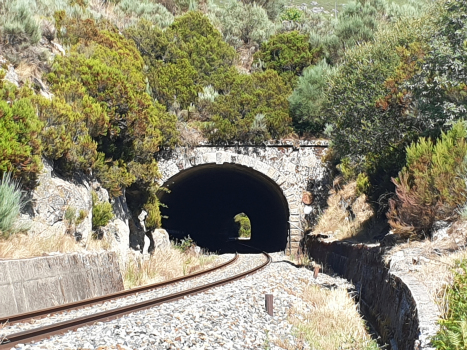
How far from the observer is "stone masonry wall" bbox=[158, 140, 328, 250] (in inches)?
915

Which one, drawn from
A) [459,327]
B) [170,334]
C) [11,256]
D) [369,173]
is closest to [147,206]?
[369,173]

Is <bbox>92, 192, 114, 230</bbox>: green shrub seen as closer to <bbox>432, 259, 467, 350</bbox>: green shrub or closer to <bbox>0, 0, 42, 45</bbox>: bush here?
Answer: <bbox>0, 0, 42, 45</bbox>: bush

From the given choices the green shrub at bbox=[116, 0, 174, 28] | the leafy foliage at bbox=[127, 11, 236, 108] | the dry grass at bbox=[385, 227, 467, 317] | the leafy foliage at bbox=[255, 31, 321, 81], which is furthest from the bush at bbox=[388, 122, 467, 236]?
the green shrub at bbox=[116, 0, 174, 28]

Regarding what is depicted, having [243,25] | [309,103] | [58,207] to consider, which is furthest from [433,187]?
[243,25]

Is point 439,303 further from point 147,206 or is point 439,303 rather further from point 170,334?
point 147,206

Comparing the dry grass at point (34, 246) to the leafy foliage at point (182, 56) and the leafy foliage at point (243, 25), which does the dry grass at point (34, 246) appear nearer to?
the leafy foliage at point (182, 56)

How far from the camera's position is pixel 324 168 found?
23.7 meters

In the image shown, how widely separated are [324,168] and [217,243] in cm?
1365

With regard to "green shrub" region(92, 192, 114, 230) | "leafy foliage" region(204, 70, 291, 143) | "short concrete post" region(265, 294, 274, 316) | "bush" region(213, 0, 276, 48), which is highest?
"bush" region(213, 0, 276, 48)

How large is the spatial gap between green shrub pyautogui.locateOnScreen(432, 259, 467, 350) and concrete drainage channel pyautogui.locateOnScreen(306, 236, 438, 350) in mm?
148

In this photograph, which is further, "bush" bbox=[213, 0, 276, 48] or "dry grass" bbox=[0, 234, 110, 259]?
"bush" bbox=[213, 0, 276, 48]

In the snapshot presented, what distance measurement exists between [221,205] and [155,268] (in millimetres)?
21391

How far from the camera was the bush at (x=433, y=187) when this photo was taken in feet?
31.6

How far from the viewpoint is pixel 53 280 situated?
8594mm
